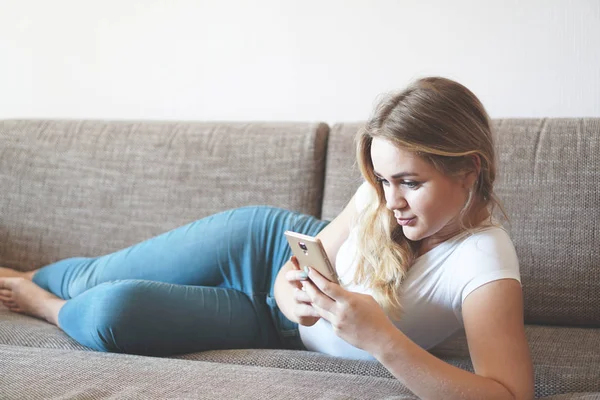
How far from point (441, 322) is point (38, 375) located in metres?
0.71

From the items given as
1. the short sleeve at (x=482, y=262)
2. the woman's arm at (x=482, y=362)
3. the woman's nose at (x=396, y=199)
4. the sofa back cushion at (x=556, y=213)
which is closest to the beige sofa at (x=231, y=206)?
the sofa back cushion at (x=556, y=213)

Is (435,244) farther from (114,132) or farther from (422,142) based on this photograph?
(114,132)

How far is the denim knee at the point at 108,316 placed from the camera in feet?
4.82

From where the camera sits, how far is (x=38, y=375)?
49.8 inches

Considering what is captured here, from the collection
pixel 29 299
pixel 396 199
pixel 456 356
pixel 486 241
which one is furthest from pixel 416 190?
pixel 29 299

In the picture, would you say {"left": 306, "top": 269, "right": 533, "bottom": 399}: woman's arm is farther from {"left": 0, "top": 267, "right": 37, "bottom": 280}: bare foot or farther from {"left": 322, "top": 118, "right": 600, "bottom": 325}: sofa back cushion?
{"left": 0, "top": 267, "right": 37, "bottom": 280}: bare foot

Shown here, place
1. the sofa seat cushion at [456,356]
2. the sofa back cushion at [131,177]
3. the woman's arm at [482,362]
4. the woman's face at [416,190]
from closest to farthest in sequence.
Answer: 1. the woman's arm at [482,362]
2. the woman's face at [416,190]
3. the sofa seat cushion at [456,356]
4. the sofa back cushion at [131,177]

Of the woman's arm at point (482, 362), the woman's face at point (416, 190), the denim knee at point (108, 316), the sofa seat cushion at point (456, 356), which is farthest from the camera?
the denim knee at point (108, 316)

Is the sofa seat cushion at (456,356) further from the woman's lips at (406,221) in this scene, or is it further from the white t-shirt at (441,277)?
the woman's lips at (406,221)

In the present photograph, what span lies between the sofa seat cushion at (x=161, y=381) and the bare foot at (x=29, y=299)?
35cm

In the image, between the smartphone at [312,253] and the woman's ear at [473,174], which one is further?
the woman's ear at [473,174]

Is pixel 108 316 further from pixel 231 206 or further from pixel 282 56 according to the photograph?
pixel 282 56

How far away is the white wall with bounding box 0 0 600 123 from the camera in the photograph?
1.99 m

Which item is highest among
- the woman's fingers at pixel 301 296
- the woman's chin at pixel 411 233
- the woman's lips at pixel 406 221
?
the woman's lips at pixel 406 221
